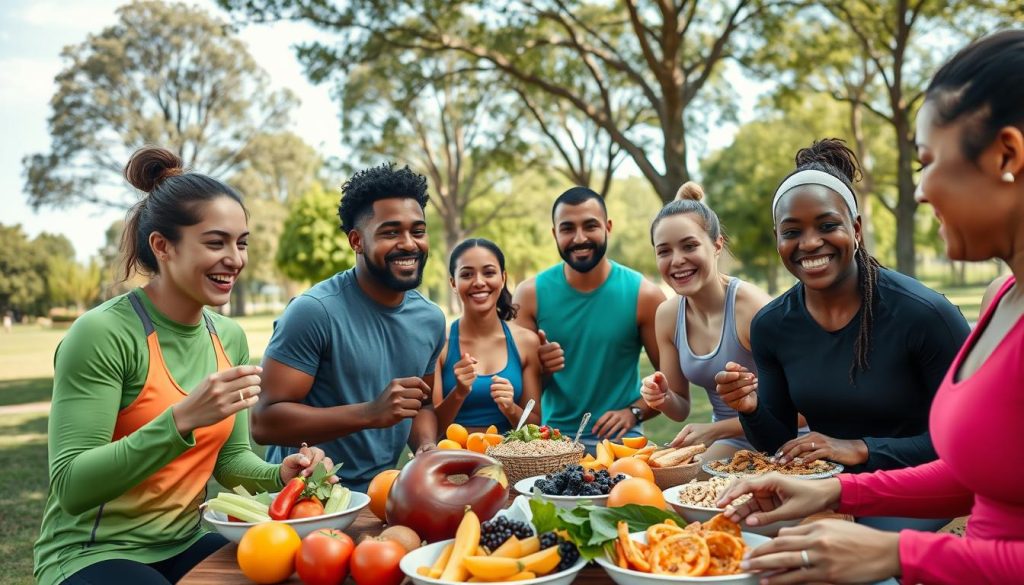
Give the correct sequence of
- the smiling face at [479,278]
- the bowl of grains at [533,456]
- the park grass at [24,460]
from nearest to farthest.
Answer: the bowl of grains at [533,456], the smiling face at [479,278], the park grass at [24,460]

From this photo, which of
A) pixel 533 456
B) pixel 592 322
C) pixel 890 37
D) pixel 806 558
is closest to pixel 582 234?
pixel 592 322

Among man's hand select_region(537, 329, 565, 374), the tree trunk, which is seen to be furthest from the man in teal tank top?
the tree trunk

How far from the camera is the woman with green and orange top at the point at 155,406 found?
2863 mm

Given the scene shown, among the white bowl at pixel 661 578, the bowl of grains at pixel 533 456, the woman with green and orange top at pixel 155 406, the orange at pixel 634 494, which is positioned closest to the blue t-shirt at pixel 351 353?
the woman with green and orange top at pixel 155 406

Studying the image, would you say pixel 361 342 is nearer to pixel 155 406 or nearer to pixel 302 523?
pixel 155 406

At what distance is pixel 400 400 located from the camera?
3574mm

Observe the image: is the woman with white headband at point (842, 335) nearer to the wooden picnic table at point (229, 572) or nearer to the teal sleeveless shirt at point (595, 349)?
the wooden picnic table at point (229, 572)

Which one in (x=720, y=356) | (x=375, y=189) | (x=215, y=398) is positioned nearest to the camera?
(x=215, y=398)

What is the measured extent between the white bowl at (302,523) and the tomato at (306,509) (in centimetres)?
4

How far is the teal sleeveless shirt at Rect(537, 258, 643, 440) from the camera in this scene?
5.91m

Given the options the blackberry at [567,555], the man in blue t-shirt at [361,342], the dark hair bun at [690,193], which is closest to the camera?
the blackberry at [567,555]

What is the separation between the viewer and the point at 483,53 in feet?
55.6

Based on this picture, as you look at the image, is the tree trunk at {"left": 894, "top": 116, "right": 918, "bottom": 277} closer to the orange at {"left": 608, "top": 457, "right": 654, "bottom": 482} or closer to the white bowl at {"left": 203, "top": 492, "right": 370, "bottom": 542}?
the orange at {"left": 608, "top": 457, "right": 654, "bottom": 482}

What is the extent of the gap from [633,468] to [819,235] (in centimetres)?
130
